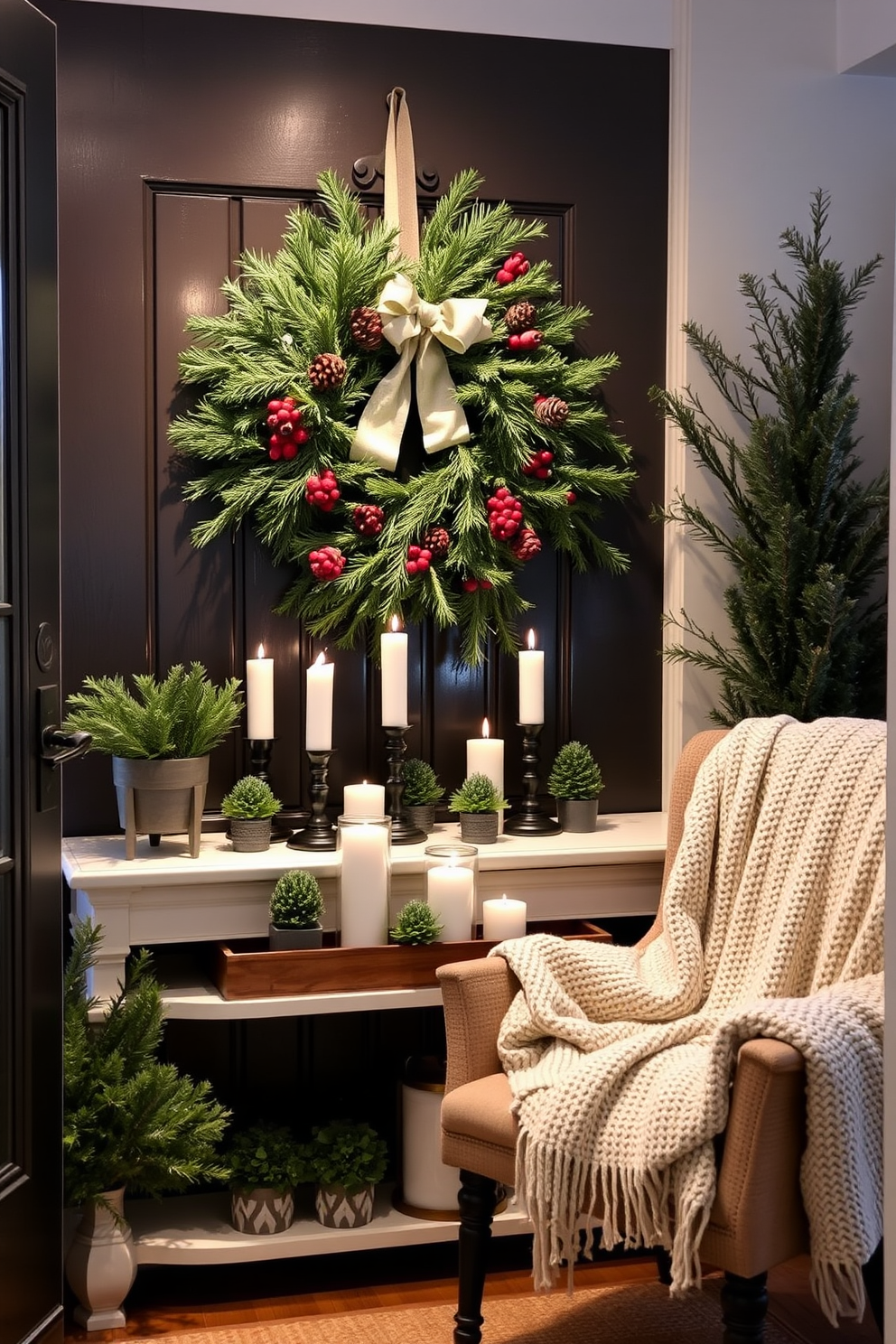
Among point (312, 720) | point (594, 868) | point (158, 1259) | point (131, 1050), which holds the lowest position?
point (158, 1259)

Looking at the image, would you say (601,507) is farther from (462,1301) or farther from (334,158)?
(462,1301)

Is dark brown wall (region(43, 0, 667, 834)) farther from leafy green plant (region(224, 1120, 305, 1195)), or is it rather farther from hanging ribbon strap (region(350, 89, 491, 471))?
leafy green plant (region(224, 1120, 305, 1195))

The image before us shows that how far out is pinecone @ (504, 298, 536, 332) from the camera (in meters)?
2.75

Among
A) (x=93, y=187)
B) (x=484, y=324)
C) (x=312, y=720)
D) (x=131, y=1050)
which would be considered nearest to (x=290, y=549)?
(x=312, y=720)

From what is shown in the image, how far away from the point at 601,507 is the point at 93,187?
1183mm

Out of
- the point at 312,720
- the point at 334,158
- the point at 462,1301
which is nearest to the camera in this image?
the point at 462,1301

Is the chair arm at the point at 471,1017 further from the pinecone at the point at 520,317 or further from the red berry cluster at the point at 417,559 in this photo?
the pinecone at the point at 520,317

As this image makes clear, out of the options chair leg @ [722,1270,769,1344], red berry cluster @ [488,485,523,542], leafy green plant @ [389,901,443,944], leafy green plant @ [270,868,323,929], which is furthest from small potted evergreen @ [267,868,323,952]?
chair leg @ [722,1270,769,1344]

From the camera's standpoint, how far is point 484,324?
8.96 ft

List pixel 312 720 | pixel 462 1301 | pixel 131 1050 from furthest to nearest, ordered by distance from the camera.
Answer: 1. pixel 312 720
2. pixel 131 1050
3. pixel 462 1301

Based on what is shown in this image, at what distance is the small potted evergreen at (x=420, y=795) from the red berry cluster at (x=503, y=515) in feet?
1.58

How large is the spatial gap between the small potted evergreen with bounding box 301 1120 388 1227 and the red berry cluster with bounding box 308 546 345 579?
1.04m

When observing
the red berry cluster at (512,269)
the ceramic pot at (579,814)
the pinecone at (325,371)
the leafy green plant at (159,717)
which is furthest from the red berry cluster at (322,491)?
the ceramic pot at (579,814)

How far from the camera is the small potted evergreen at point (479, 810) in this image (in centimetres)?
266
